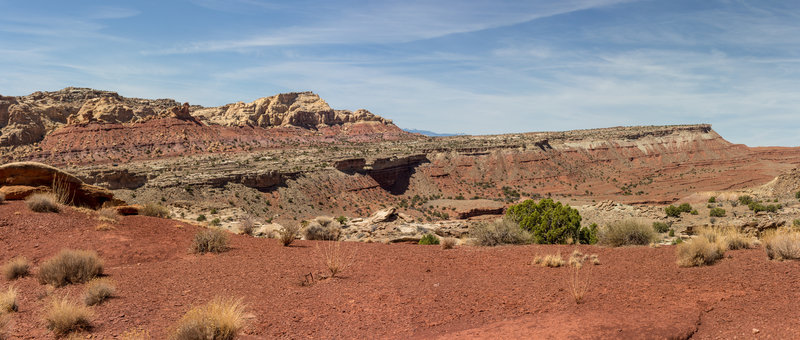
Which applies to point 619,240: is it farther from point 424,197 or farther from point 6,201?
point 424,197

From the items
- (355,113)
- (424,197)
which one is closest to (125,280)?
(424,197)

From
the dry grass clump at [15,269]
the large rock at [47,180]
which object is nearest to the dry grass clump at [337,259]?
the dry grass clump at [15,269]

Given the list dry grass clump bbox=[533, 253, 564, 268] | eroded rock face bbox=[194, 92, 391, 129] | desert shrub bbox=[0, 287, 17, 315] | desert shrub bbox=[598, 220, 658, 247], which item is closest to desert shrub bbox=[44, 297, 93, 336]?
desert shrub bbox=[0, 287, 17, 315]

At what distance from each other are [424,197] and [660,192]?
121 ft

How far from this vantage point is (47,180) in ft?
53.1

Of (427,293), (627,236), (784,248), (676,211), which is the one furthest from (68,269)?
(676,211)

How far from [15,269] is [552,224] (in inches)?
701

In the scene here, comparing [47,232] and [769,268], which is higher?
[769,268]

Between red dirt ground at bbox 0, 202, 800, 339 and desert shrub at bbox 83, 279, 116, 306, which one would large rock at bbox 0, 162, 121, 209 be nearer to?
red dirt ground at bbox 0, 202, 800, 339

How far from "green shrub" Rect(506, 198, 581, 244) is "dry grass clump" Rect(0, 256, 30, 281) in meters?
15.9

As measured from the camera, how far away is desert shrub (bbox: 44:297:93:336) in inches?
273

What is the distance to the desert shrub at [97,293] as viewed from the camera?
809 centimetres

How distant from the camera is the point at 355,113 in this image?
153 meters

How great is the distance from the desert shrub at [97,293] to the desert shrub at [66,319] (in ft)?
2.80
